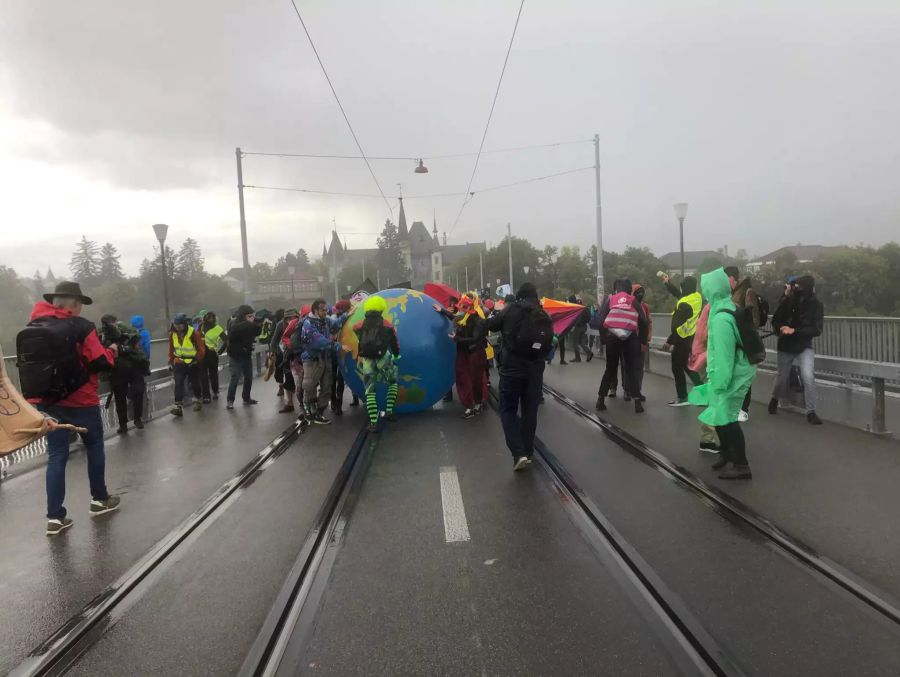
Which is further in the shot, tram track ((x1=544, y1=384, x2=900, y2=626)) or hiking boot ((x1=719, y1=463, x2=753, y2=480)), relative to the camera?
hiking boot ((x1=719, y1=463, x2=753, y2=480))

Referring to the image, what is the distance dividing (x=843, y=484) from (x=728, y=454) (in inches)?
37.6

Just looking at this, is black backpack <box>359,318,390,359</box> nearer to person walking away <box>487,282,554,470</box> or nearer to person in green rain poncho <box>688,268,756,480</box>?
person walking away <box>487,282,554,470</box>

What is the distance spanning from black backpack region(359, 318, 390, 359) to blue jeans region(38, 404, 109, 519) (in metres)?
3.68

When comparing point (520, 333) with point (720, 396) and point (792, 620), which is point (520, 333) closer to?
point (720, 396)

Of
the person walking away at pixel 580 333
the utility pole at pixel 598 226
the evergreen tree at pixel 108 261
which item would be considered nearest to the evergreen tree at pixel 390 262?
the evergreen tree at pixel 108 261

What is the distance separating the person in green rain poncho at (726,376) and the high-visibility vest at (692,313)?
308 centimetres

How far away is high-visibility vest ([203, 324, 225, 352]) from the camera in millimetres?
12250

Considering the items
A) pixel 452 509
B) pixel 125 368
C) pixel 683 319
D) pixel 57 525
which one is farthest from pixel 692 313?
pixel 125 368

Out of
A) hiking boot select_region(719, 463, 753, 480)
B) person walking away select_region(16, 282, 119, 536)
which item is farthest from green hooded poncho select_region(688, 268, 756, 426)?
person walking away select_region(16, 282, 119, 536)

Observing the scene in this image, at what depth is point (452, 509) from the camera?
529 cm

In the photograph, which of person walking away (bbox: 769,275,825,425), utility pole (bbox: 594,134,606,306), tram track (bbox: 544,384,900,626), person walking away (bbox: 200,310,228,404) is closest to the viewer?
tram track (bbox: 544,384,900,626)

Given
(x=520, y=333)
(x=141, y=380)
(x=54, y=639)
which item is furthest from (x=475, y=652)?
(x=141, y=380)

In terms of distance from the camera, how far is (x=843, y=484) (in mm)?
5562

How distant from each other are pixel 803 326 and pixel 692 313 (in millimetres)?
1429
